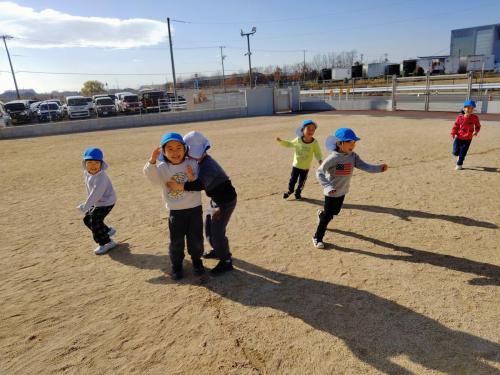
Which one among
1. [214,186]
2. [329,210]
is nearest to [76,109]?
[214,186]

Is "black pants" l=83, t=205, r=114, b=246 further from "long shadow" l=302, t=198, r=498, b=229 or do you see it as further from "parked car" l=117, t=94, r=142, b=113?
"parked car" l=117, t=94, r=142, b=113

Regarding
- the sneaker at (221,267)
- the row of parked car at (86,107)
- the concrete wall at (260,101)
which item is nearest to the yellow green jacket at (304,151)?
the sneaker at (221,267)

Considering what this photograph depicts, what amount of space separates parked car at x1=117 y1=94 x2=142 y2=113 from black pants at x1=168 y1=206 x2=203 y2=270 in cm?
2645

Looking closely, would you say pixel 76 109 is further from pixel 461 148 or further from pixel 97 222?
pixel 461 148

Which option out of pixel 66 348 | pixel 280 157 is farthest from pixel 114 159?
pixel 66 348

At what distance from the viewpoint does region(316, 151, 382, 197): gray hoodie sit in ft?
13.8

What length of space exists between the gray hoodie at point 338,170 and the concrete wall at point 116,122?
21.6 m

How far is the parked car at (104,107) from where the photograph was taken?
26.8 metres

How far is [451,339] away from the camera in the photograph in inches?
110

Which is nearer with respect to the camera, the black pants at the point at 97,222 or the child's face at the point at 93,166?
the child's face at the point at 93,166

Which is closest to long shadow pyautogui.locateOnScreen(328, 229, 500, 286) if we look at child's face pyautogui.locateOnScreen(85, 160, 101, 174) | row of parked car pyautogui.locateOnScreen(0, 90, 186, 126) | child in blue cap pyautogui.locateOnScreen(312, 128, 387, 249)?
child in blue cap pyautogui.locateOnScreen(312, 128, 387, 249)

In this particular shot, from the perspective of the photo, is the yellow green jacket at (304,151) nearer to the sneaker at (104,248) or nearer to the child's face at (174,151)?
the child's face at (174,151)

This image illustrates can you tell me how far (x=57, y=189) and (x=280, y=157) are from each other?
591 centimetres

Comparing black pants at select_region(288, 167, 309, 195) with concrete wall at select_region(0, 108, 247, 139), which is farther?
concrete wall at select_region(0, 108, 247, 139)
